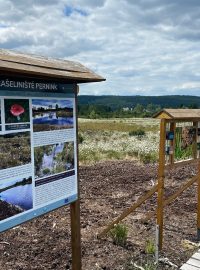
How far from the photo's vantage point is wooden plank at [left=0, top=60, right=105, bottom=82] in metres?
3.41

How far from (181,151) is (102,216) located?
221 centimetres

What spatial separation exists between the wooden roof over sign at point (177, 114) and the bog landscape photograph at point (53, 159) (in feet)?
6.56

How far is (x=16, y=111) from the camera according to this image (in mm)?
3713

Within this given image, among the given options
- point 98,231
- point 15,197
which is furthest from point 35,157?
point 98,231

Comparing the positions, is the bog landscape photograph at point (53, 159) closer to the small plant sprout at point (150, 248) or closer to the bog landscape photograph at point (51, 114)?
the bog landscape photograph at point (51, 114)

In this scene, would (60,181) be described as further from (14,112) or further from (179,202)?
(179,202)

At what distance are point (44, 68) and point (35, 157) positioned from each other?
90 cm

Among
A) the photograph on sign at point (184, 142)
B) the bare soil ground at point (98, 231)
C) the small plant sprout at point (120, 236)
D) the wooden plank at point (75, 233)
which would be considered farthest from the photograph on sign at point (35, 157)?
the photograph on sign at point (184, 142)

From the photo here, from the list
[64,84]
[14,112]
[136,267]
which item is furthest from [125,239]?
[14,112]

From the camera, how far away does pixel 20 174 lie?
3.80 m

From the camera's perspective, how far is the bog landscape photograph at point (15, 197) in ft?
11.9

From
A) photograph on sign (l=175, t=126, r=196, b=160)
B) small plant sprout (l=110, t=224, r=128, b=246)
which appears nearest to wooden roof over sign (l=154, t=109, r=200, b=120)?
photograph on sign (l=175, t=126, r=196, b=160)

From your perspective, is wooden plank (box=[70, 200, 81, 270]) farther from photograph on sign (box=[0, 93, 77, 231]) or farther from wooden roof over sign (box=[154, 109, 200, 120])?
wooden roof over sign (box=[154, 109, 200, 120])

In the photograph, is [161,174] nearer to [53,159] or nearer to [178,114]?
[178,114]
